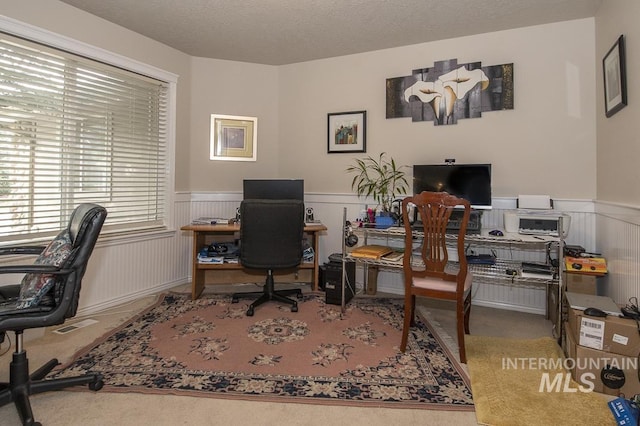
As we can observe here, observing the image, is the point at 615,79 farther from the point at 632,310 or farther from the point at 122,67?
the point at 122,67

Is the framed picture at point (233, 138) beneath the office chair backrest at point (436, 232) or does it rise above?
above

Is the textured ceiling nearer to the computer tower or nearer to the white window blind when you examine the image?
the white window blind

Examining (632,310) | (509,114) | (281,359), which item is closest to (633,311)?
(632,310)

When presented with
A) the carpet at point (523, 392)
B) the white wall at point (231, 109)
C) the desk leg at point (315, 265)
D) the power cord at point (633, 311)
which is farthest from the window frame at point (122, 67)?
the power cord at point (633, 311)

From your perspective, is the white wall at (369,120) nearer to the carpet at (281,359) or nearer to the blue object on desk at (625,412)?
the carpet at (281,359)

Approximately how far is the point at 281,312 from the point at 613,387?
2228 millimetres

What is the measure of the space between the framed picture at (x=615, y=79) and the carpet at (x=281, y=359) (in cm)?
207

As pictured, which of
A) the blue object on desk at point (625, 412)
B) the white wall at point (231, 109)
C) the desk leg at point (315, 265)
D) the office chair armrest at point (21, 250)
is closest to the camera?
the blue object on desk at point (625, 412)

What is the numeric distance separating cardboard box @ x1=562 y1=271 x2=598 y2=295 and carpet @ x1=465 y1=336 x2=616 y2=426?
1.38 ft

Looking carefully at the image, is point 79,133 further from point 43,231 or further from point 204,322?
point 204,322

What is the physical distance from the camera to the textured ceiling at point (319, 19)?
8.85 feet

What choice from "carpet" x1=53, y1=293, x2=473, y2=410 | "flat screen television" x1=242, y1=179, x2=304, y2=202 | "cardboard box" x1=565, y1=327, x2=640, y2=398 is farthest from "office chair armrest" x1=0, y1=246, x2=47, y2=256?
"cardboard box" x1=565, y1=327, x2=640, y2=398

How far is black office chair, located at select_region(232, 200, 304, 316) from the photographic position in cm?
270

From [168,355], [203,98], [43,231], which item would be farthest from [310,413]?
[203,98]
